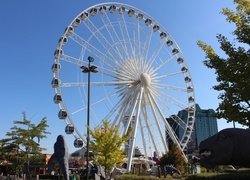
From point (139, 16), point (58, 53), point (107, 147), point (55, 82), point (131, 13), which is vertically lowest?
point (107, 147)

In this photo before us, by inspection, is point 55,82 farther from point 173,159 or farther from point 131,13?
point 173,159

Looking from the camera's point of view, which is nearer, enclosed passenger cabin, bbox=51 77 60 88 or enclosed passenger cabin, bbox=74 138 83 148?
enclosed passenger cabin, bbox=74 138 83 148

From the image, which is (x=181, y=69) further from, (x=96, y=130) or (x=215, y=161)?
(x=215, y=161)

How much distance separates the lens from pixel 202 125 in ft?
427

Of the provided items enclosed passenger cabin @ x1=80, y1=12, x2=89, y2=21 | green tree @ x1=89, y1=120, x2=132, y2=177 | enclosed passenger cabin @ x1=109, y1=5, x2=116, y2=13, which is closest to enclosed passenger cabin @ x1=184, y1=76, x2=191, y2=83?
enclosed passenger cabin @ x1=109, y1=5, x2=116, y2=13

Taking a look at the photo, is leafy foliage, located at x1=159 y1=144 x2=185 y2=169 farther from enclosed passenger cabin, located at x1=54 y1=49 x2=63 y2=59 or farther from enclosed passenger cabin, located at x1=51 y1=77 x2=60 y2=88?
enclosed passenger cabin, located at x1=54 y1=49 x2=63 y2=59

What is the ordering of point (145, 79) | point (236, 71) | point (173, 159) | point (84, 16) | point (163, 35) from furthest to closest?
point (173, 159) < point (163, 35) < point (145, 79) < point (84, 16) < point (236, 71)

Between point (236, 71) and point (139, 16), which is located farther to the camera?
point (139, 16)

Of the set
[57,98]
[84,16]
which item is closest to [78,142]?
[57,98]

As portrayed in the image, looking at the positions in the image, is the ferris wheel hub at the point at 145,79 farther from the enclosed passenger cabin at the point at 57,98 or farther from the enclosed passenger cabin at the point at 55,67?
the enclosed passenger cabin at the point at 57,98

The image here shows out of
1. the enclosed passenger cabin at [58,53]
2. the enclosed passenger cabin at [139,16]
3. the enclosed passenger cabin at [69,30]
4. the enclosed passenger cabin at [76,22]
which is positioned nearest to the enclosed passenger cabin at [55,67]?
the enclosed passenger cabin at [58,53]

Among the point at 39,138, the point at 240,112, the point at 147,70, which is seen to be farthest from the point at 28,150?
the point at 240,112

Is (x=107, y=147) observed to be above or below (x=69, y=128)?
below

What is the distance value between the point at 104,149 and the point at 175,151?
25122mm
